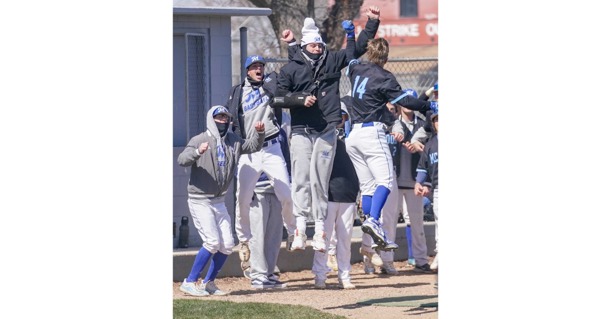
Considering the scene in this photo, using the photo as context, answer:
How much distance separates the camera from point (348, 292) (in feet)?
38.4

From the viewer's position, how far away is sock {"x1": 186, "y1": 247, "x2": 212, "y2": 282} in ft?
36.9

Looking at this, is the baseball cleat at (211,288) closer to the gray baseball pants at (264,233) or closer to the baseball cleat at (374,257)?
the gray baseball pants at (264,233)

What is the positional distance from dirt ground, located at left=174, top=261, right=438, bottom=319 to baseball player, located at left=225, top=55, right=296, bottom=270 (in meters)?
0.65

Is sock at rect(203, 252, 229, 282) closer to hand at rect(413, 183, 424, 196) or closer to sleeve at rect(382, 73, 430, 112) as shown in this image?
sleeve at rect(382, 73, 430, 112)

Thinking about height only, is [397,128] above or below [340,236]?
above

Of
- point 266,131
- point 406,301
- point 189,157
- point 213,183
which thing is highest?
point 266,131

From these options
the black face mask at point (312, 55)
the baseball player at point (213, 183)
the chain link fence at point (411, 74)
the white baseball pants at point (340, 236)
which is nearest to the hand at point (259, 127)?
the baseball player at point (213, 183)

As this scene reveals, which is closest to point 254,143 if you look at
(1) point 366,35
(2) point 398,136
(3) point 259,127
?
(3) point 259,127

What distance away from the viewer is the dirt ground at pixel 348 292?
416 inches

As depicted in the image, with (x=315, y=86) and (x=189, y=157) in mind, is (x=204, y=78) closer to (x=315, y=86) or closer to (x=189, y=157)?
(x=315, y=86)

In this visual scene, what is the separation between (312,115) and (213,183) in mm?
1000

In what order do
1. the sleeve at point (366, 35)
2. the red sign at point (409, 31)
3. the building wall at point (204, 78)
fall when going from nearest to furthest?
the sleeve at point (366, 35) → the building wall at point (204, 78) → the red sign at point (409, 31)

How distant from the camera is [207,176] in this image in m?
11.2

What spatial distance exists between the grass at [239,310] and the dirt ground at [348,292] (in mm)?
263
